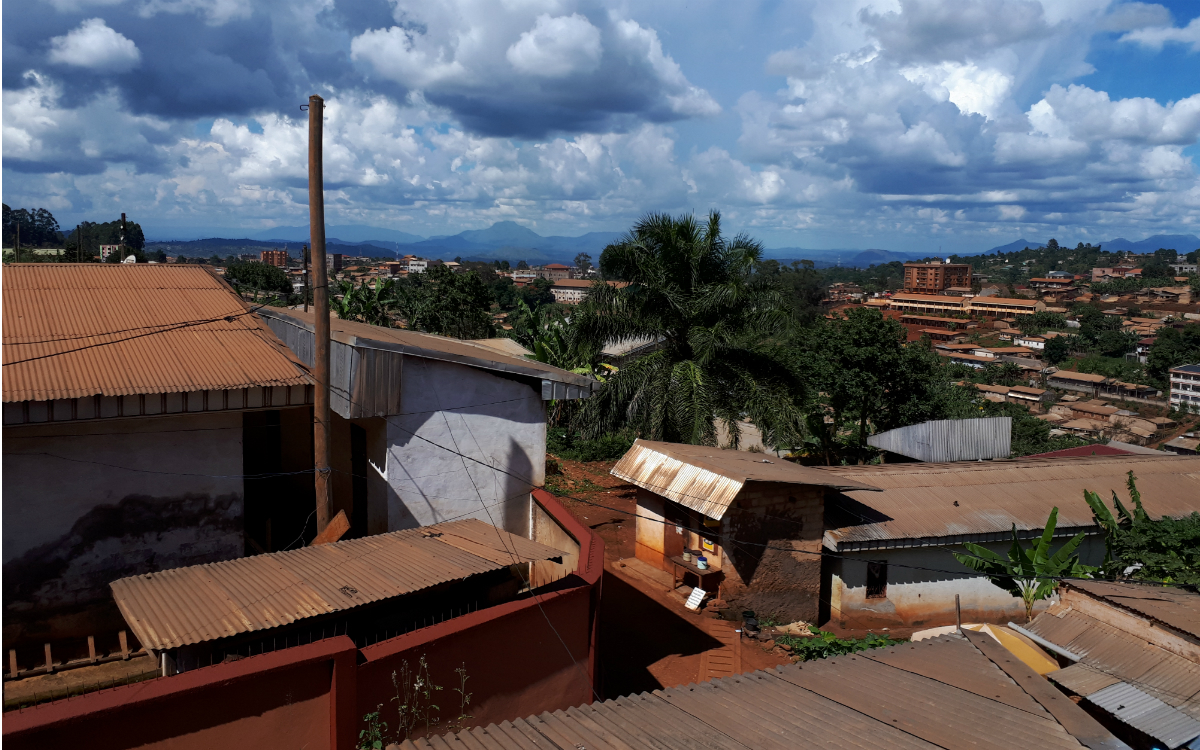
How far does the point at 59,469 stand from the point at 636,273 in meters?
12.4

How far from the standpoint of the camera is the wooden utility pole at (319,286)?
844 cm

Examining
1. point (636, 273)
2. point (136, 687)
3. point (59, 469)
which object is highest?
point (636, 273)

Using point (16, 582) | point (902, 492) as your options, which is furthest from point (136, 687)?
point (902, 492)

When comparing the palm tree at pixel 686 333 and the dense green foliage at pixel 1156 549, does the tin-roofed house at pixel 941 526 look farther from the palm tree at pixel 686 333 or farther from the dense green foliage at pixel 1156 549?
the palm tree at pixel 686 333

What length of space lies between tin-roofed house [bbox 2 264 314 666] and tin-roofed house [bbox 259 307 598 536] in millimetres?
808

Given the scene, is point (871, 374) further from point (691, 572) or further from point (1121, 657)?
point (1121, 657)

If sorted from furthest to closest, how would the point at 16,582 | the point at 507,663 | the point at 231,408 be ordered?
the point at 231,408
the point at 16,582
the point at 507,663

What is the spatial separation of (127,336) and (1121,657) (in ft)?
41.9

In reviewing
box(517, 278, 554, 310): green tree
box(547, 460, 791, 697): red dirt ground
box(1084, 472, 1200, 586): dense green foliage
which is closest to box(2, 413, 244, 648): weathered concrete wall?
box(547, 460, 791, 697): red dirt ground

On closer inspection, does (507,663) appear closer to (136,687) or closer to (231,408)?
(136,687)

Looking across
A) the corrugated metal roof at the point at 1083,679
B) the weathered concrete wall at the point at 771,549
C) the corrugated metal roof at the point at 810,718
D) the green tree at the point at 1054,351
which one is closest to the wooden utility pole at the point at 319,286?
the corrugated metal roof at the point at 810,718

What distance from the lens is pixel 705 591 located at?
41.1 feet

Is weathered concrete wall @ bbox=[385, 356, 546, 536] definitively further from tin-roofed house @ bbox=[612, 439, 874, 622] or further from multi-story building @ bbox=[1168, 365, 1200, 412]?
multi-story building @ bbox=[1168, 365, 1200, 412]

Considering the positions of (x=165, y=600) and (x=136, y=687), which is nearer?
(x=136, y=687)
